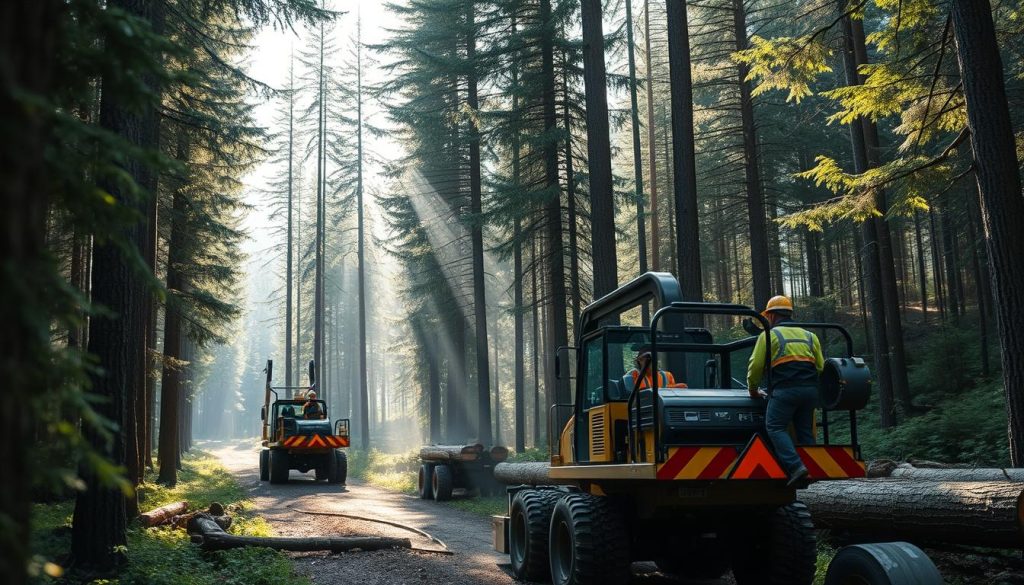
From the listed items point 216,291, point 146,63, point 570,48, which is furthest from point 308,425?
point 146,63

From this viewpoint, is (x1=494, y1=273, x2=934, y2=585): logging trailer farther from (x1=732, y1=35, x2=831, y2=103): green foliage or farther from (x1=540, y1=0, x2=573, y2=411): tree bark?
(x1=540, y1=0, x2=573, y2=411): tree bark

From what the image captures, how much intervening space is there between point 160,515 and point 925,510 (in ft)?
35.9

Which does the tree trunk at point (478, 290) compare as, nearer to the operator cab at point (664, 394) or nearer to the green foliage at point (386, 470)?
the green foliage at point (386, 470)

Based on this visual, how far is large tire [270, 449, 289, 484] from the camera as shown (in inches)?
901

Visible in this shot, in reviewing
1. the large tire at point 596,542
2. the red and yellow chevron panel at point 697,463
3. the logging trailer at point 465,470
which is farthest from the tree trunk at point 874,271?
the red and yellow chevron panel at point 697,463

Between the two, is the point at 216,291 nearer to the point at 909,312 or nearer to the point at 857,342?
the point at 857,342

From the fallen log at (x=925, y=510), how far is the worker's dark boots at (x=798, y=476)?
2.10m

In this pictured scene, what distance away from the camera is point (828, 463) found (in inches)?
260

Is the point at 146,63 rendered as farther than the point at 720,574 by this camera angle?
No

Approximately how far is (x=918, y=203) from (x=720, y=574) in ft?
21.0

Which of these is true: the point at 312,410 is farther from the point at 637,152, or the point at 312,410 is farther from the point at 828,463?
the point at 828,463

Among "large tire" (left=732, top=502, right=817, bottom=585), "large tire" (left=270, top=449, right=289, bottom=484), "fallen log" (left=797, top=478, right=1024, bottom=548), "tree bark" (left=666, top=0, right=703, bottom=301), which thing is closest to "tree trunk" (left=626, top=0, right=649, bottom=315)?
"tree bark" (left=666, top=0, right=703, bottom=301)

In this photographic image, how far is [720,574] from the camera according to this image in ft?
28.8

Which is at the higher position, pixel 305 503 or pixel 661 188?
pixel 661 188
